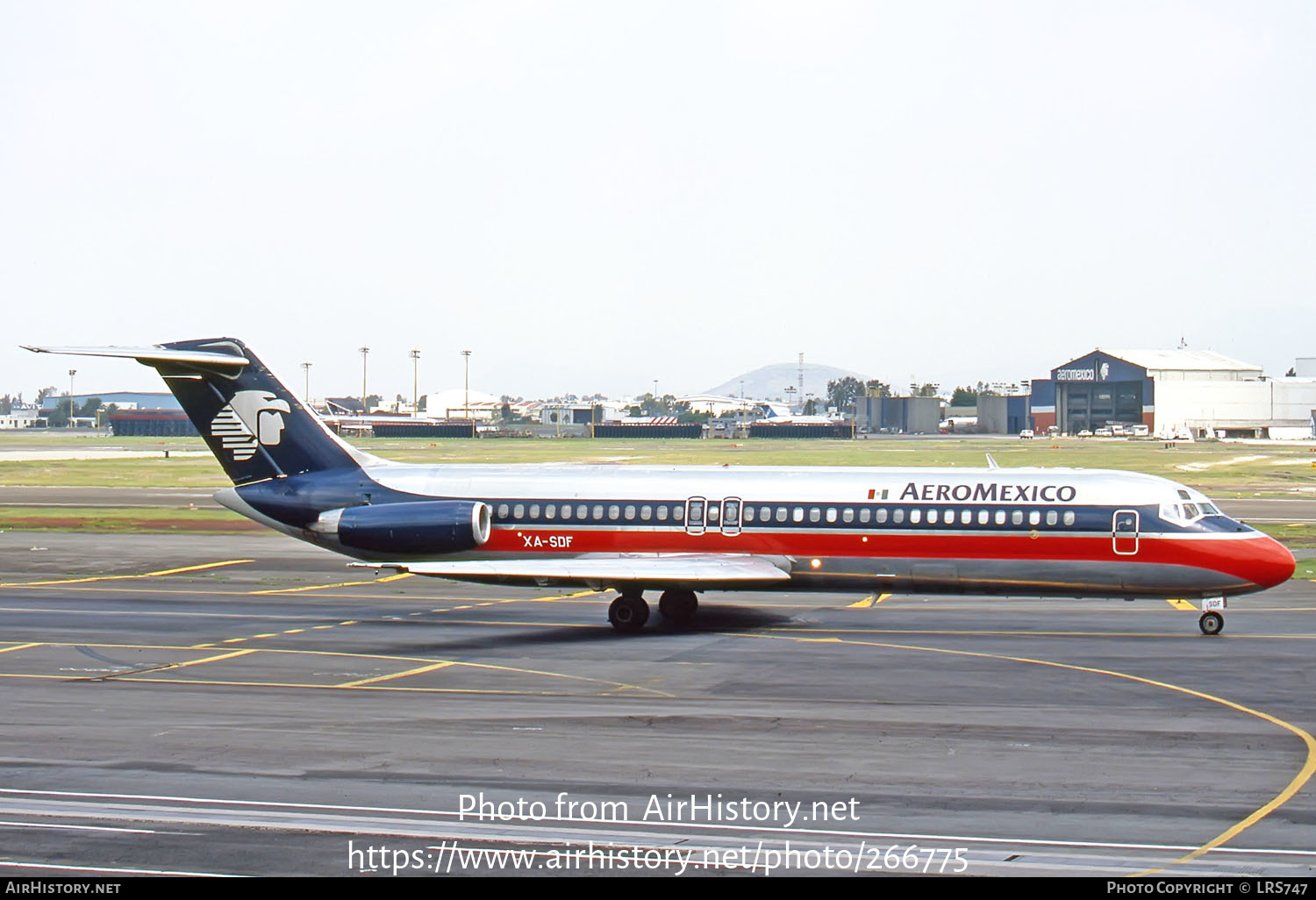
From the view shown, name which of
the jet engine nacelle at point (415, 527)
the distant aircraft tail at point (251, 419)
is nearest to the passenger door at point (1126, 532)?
the jet engine nacelle at point (415, 527)

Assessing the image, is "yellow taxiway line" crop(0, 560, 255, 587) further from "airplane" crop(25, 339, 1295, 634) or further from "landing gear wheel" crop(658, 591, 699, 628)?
"landing gear wheel" crop(658, 591, 699, 628)

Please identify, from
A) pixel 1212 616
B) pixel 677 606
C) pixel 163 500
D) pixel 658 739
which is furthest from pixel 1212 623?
pixel 163 500

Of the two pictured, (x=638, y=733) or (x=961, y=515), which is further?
(x=961, y=515)

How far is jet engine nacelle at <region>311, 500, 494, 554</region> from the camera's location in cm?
3161

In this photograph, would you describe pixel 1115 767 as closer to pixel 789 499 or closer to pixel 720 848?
pixel 720 848

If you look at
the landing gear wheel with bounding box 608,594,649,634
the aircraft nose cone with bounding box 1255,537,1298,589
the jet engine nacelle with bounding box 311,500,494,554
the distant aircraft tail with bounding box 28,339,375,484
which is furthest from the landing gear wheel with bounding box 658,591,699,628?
the aircraft nose cone with bounding box 1255,537,1298,589

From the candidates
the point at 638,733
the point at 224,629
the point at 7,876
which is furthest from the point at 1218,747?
the point at 224,629

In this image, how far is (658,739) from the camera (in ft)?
64.4

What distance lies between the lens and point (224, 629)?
30.7 metres

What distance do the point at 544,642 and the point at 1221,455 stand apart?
4286 inches

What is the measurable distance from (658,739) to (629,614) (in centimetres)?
1111

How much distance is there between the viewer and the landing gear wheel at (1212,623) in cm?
2948

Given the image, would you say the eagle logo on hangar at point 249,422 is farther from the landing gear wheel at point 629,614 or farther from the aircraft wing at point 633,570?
the landing gear wheel at point 629,614

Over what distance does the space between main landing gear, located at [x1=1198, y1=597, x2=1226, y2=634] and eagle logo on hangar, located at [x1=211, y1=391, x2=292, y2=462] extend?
864 inches
